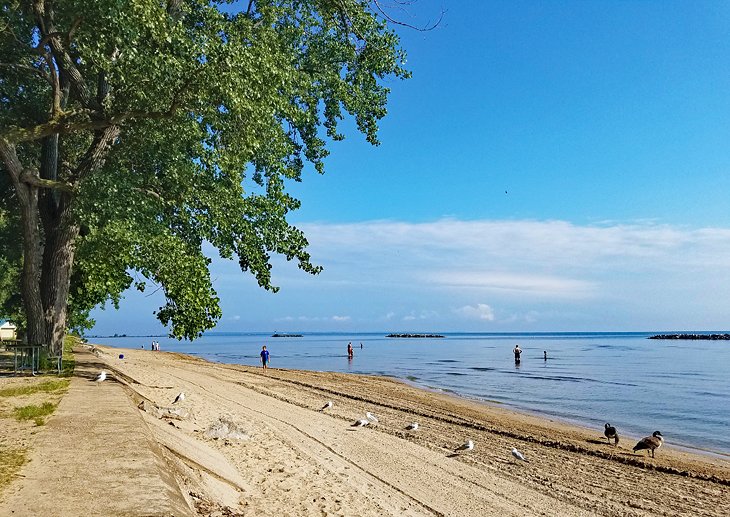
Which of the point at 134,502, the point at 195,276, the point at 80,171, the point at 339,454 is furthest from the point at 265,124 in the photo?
the point at 134,502

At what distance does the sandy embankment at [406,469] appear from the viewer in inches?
308

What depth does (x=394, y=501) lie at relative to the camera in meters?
8.63

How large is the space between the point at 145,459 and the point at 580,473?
10456 millimetres

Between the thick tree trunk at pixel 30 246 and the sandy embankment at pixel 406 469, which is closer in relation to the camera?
the sandy embankment at pixel 406 469

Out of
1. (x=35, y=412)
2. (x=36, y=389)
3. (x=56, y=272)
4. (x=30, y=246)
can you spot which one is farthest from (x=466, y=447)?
(x=30, y=246)

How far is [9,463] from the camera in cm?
582

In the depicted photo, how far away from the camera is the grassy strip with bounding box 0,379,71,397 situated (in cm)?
1109

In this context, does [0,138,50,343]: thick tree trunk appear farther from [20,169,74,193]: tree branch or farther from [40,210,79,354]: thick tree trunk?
[40,210,79,354]: thick tree trunk

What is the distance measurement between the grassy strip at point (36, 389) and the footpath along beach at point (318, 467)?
0.47m

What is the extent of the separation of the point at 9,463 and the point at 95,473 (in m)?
1.22

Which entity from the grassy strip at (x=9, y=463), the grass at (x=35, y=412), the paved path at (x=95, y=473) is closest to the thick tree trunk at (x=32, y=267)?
the grass at (x=35, y=412)

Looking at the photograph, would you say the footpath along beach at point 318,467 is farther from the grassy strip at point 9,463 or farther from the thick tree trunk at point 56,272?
the thick tree trunk at point 56,272

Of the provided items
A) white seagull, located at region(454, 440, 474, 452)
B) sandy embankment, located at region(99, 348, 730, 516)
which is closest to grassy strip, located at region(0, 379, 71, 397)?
sandy embankment, located at region(99, 348, 730, 516)

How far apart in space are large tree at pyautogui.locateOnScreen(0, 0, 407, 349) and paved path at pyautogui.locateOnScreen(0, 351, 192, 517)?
20.6 feet
